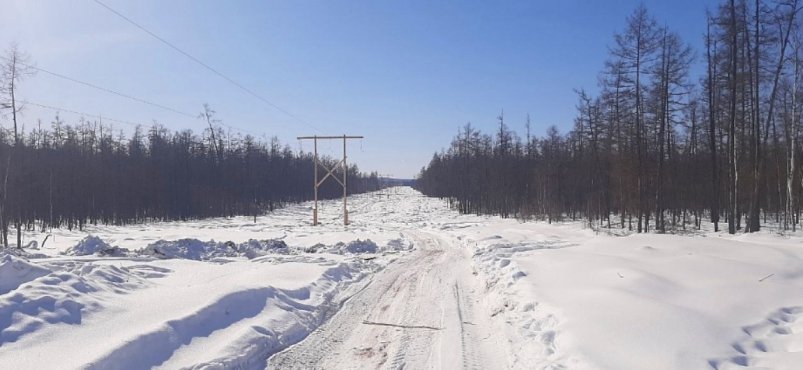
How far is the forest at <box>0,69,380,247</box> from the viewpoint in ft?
138

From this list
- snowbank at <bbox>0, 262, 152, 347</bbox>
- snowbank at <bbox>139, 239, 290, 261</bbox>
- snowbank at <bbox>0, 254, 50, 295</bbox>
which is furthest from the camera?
snowbank at <bbox>139, 239, 290, 261</bbox>

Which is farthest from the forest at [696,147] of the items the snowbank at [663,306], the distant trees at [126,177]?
the distant trees at [126,177]

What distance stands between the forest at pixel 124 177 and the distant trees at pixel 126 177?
0.33 ft

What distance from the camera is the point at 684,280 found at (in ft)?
27.0

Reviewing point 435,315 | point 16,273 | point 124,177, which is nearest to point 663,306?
point 435,315

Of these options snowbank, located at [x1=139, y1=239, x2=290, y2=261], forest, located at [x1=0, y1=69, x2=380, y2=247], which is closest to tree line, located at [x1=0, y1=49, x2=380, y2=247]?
forest, located at [x1=0, y1=69, x2=380, y2=247]

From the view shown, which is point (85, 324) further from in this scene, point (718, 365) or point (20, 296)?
point (718, 365)

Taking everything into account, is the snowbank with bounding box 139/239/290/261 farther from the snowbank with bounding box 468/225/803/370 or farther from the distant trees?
the distant trees

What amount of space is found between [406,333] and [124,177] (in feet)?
177

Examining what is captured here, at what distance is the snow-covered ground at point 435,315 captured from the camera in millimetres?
5480

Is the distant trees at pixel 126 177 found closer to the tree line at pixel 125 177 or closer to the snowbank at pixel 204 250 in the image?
the tree line at pixel 125 177

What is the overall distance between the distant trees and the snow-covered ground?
2863 cm

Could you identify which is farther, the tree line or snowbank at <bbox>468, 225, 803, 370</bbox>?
the tree line

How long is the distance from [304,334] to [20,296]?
13.0 feet
